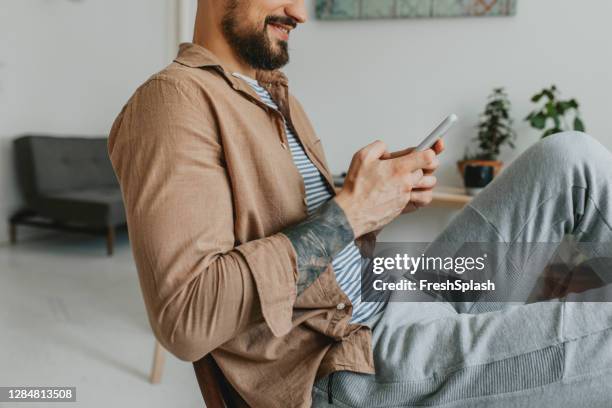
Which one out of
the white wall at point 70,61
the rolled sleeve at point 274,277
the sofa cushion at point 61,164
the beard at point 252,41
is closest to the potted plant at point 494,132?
the beard at point 252,41

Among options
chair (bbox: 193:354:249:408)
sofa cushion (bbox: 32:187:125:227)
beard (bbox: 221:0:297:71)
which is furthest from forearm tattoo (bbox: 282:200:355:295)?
sofa cushion (bbox: 32:187:125:227)

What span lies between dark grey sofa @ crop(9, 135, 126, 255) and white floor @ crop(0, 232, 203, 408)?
308 millimetres

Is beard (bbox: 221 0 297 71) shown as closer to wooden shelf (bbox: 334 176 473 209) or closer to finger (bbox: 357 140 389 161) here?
finger (bbox: 357 140 389 161)

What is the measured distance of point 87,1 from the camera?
4047mm

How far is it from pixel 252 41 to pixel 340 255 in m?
0.42

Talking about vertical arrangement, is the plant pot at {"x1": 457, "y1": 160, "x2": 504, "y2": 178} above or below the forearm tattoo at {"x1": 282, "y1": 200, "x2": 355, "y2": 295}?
below

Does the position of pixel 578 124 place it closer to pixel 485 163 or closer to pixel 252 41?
Answer: pixel 485 163

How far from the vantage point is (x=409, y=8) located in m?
2.81

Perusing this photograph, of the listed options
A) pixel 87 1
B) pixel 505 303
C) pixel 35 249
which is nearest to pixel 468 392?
pixel 505 303

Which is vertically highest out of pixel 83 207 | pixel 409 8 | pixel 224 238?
pixel 409 8

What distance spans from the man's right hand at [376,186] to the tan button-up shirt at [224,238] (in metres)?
0.11

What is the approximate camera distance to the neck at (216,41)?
974 millimetres

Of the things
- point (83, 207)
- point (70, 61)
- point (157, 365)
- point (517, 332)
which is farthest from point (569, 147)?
point (70, 61)

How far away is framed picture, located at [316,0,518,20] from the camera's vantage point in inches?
105
